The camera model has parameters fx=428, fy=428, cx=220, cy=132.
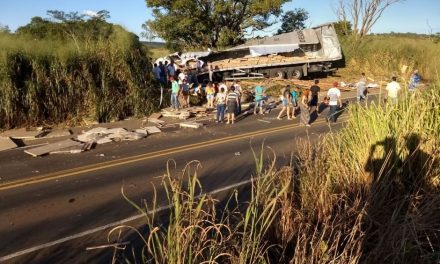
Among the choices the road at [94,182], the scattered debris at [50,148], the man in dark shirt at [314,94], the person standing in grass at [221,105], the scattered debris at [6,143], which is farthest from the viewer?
the man in dark shirt at [314,94]

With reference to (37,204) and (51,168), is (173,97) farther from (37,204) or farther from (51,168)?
(37,204)

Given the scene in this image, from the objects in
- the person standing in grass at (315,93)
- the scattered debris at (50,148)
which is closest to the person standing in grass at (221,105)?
the person standing in grass at (315,93)

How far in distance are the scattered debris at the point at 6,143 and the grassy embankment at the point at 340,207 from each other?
30.9 ft

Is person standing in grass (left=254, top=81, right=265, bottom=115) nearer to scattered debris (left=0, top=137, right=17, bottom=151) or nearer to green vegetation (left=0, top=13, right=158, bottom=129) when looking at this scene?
green vegetation (left=0, top=13, right=158, bottom=129)

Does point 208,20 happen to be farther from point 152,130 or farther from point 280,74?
point 152,130

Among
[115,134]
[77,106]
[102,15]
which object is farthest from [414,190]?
[102,15]

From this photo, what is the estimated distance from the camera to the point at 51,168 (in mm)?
10477

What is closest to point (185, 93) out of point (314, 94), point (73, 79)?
point (73, 79)

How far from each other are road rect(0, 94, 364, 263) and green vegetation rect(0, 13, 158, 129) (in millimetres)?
3855

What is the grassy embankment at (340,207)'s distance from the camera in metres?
3.41

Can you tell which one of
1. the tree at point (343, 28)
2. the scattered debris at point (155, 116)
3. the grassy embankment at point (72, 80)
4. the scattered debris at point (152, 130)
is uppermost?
the tree at point (343, 28)

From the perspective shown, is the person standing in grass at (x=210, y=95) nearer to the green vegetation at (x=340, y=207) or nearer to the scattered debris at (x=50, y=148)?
the scattered debris at (x=50, y=148)

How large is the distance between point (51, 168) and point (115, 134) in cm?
383

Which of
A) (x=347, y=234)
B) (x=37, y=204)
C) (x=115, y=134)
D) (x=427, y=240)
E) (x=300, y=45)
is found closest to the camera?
(x=347, y=234)
